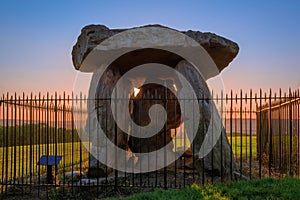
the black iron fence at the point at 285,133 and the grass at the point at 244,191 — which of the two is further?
the black iron fence at the point at 285,133

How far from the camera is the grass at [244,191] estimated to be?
575cm

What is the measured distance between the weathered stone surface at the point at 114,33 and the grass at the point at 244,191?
3899 mm

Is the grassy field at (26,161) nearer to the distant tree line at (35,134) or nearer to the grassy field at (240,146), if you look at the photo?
the distant tree line at (35,134)

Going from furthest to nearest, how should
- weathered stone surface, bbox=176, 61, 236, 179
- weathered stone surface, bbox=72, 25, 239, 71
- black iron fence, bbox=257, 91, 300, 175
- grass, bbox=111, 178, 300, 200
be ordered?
weathered stone surface, bbox=72, 25, 239, 71, weathered stone surface, bbox=176, 61, 236, 179, black iron fence, bbox=257, 91, 300, 175, grass, bbox=111, 178, 300, 200

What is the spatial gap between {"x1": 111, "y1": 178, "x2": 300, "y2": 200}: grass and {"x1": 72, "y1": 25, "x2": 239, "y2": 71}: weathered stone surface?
390 centimetres

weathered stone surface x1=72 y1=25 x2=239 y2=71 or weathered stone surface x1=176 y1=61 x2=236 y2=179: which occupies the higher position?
weathered stone surface x1=72 y1=25 x2=239 y2=71

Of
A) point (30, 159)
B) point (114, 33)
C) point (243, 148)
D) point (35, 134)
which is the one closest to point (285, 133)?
point (114, 33)

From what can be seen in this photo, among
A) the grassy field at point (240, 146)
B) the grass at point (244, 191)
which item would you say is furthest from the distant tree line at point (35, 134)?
the grassy field at point (240, 146)

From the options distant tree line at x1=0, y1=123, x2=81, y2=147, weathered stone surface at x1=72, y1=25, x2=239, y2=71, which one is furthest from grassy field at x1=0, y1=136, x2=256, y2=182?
weathered stone surface at x1=72, y1=25, x2=239, y2=71

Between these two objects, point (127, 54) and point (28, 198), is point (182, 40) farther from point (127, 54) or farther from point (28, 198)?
point (28, 198)

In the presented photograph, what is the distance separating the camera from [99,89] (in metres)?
8.94

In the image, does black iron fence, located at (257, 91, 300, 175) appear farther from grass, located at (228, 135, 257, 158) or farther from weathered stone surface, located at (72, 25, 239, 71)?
weathered stone surface, located at (72, 25, 239, 71)

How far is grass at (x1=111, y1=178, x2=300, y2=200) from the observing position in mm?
5746

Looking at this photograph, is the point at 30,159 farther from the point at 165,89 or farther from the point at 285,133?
the point at 285,133
